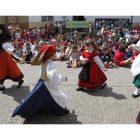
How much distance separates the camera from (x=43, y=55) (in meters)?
2.55

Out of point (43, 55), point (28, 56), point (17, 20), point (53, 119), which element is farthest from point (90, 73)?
point (17, 20)

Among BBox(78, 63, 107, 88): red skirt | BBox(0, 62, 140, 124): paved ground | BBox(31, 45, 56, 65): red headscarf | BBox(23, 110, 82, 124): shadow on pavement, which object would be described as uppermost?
BBox(31, 45, 56, 65): red headscarf

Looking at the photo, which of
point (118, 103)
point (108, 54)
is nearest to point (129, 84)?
point (118, 103)

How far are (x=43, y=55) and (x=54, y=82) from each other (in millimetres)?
475

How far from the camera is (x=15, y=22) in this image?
17828 millimetres

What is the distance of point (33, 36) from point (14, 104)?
9.41 m

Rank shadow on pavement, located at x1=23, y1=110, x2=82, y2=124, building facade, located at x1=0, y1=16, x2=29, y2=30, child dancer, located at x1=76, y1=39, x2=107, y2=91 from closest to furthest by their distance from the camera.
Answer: shadow on pavement, located at x1=23, y1=110, x2=82, y2=124 → child dancer, located at x1=76, y1=39, x2=107, y2=91 → building facade, located at x1=0, y1=16, x2=29, y2=30

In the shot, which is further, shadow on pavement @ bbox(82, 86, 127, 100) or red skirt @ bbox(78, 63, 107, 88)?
red skirt @ bbox(78, 63, 107, 88)

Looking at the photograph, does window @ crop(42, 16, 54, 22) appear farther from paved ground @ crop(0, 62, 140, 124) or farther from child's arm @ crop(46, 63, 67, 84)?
child's arm @ crop(46, 63, 67, 84)

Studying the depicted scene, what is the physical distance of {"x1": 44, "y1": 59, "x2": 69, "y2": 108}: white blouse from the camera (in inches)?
98.6

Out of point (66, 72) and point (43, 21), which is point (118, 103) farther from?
point (43, 21)

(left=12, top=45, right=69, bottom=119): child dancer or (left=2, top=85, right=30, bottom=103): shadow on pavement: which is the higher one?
(left=12, top=45, right=69, bottom=119): child dancer

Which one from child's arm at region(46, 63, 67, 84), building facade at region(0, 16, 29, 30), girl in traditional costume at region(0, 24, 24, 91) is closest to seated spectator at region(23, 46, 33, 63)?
girl in traditional costume at region(0, 24, 24, 91)

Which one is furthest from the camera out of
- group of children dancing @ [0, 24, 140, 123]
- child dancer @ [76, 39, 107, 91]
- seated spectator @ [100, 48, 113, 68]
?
seated spectator @ [100, 48, 113, 68]
